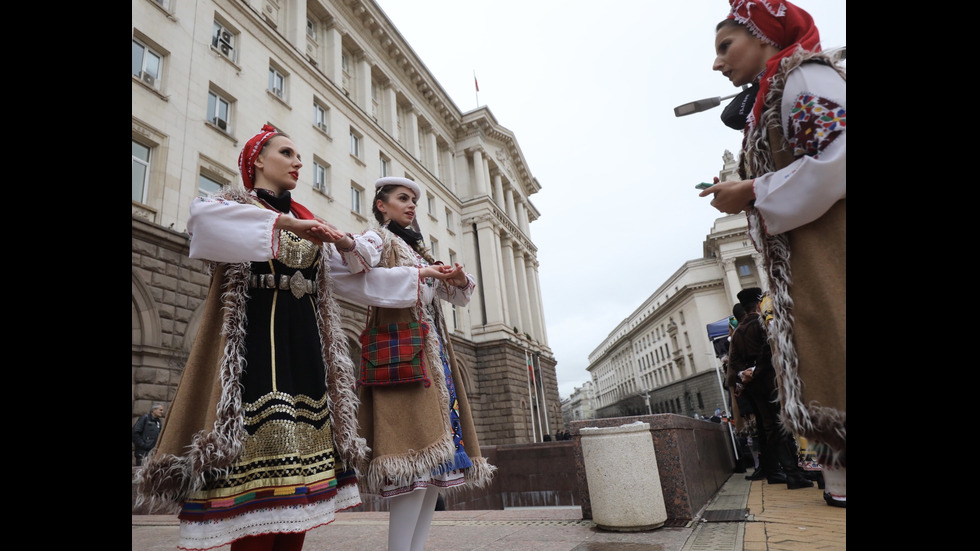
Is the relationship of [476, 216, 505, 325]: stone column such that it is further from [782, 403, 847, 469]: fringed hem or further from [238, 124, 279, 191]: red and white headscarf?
[782, 403, 847, 469]: fringed hem

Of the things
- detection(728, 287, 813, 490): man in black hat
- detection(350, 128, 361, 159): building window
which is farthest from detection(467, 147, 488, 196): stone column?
detection(728, 287, 813, 490): man in black hat

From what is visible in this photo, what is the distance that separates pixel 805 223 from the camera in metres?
1.44

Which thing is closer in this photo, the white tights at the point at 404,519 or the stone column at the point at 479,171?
the white tights at the point at 404,519

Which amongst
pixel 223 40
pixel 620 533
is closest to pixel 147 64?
pixel 223 40

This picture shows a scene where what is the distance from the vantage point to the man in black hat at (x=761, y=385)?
5.63 metres

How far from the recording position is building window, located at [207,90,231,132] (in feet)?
44.3

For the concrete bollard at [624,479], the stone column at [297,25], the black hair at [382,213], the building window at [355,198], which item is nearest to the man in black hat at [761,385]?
the concrete bollard at [624,479]

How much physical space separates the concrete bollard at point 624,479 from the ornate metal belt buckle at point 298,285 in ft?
9.12

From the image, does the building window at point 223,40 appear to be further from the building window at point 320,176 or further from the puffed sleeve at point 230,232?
the puffed sleeve at point 230,232

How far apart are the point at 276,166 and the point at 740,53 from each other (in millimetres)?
2058

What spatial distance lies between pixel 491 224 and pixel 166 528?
25058 millimetres

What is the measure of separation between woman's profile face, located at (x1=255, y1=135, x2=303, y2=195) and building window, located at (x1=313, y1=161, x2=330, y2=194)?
15.3m
